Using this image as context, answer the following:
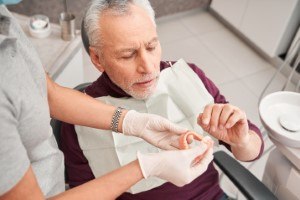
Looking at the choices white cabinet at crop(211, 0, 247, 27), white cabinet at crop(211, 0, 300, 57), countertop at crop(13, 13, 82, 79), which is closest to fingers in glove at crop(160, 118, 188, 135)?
countertop at crop(13, 13, 82, 79)

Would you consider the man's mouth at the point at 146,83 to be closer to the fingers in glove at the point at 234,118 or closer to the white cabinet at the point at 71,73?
the fingers in glove at the point at 234,118

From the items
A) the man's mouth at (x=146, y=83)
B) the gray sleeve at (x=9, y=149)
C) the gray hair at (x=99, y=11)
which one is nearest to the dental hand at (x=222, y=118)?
the man's mouth at (x=146, y=83)

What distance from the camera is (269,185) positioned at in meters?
1.28

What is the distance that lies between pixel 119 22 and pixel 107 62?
154 mm

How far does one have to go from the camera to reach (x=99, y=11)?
1108 millimetres

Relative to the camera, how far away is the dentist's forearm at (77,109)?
41.6 inches

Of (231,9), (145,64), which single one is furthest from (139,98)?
(231,9)

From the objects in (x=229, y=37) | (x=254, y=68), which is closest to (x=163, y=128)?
(x=254, y=68)

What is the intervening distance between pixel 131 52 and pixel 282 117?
54cm

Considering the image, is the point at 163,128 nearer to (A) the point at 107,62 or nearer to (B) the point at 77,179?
(A) the point at 107,62

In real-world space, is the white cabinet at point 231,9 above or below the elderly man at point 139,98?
below

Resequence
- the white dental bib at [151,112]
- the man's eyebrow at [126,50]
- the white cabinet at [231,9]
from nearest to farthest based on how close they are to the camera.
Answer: the man's eyebrow at [126,50], the white dental bib at [151,112], the white cabinet at [231,9]

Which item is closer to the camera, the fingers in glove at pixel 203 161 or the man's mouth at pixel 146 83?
the fingers in glove at pixel 203 161

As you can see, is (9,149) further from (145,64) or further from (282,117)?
(282,117)
